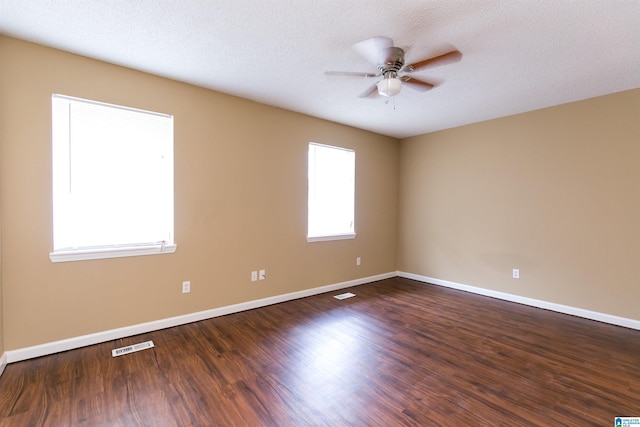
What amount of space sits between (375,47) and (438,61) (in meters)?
0.46

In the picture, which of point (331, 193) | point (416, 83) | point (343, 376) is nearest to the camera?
point (343, 376)

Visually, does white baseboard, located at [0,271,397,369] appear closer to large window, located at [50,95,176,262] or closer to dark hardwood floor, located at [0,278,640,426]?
dark hardwood floor, located at [0,278,640,426]

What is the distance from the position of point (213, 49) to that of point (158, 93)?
92 cm

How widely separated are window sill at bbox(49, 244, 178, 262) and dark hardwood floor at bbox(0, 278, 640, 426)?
31.5 inches

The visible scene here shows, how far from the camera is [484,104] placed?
3.53 metres

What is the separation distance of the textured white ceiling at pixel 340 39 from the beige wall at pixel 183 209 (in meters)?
0.28

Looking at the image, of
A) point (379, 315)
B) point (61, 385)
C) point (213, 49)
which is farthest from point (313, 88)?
point (61, 385)

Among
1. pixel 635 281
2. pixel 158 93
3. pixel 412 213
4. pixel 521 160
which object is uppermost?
pixel 158 93

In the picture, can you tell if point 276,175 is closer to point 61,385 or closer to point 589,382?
point 61,385

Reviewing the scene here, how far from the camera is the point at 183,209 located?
3.04 metres

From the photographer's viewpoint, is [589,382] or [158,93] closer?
[589,382]

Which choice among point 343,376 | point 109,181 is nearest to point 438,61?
point 343,376

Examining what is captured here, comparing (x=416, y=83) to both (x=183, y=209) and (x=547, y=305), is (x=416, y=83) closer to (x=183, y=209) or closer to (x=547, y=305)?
(x=183, y=209)

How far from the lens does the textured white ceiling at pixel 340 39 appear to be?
1.85 m
